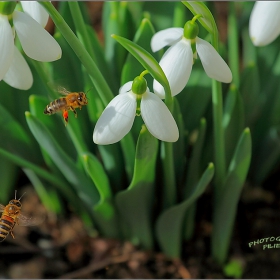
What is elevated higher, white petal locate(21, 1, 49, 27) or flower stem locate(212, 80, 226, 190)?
white petal locate(21, 1, 49, 27)

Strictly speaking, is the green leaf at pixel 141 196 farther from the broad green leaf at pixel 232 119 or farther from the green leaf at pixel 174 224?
the broad green leaf at pixel 232 119

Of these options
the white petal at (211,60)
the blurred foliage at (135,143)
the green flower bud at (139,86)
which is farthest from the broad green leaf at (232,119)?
the green flower bud at (139,86)

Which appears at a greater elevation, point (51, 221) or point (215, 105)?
point (215, 105)

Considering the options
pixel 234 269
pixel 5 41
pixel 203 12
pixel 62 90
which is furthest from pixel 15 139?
pixel 234 269

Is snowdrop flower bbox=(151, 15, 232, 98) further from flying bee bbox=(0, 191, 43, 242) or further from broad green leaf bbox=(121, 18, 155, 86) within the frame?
flying bee bbox=(0, 191, 43, 242)

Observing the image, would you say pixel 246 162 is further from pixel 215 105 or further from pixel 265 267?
pixel 265 267

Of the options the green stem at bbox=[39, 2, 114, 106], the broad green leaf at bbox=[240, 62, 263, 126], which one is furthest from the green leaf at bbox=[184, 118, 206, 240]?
the green stem at bbox=[39, 2, 114, 106]

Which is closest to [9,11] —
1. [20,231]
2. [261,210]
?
[20,231]
